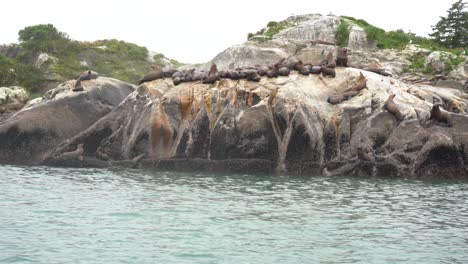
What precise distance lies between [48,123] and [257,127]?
1177 centimetres

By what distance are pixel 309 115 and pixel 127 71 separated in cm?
4332

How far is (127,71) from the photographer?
69.9 meters

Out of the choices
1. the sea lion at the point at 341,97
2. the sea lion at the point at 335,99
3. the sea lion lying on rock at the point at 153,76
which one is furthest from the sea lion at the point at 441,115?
the sea lion lying on rock at the point at 153,76

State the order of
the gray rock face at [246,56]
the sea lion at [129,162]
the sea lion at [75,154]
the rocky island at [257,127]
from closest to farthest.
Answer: the rocky island at [257,127]
the sea lion at [129,162]
the sea lion at [75,154]
the gray rock face at [246,56]

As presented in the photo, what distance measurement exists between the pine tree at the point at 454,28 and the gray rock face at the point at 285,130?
21.0 m

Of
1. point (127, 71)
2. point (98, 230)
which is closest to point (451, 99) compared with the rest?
point (98, 230)

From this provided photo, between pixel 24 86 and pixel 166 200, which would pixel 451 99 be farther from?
pixel 24 86

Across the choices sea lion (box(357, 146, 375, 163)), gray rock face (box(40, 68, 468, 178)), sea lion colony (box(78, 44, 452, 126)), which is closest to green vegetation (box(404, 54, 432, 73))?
sea lion colony (box(78, 44, 452, 126))

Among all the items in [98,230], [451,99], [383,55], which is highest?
[383,55]

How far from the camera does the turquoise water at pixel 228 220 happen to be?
47.2ft

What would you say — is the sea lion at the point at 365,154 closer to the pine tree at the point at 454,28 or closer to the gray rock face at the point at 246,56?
the gray rock face at the point at 246,56

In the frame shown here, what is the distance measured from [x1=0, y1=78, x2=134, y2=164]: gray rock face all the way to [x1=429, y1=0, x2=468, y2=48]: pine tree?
3131 centimetres

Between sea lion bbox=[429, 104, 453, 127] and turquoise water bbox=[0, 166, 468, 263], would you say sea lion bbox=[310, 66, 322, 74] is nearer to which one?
sea lion bbox=[429, 104, 453, 127]

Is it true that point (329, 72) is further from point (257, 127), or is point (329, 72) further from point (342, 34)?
point (342, 34)
